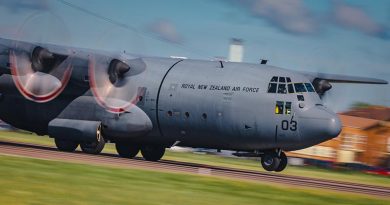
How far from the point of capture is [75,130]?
31016 mm

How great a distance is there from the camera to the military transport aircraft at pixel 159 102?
92.6ft

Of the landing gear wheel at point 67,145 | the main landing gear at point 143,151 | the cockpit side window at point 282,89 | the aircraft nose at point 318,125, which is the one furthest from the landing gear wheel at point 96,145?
Result: the aircraft nose at point 318,125

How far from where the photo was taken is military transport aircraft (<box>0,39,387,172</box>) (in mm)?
28219

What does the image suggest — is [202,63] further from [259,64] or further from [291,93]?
[291,93]

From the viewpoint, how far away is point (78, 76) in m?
31.7

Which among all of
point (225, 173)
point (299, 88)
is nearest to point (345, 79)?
point (299, 88)

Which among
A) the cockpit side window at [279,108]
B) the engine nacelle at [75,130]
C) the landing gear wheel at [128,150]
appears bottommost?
the landing gear wheel at [128,150]

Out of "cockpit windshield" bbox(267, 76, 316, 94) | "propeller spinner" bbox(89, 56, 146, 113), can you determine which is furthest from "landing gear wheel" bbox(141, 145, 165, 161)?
"cockpit windshield" bbox(267, 76, 316, 94)

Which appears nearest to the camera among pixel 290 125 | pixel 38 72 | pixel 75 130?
pixel 290 125

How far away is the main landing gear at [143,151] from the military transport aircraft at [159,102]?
0.05m

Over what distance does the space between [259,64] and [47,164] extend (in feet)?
40.2

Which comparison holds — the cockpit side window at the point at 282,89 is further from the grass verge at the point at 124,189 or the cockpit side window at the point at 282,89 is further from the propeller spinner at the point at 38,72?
the propeller spinner at the point at 38,72

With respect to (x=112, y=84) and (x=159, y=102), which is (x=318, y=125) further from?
(x=112, y=84)

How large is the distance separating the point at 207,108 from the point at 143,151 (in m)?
5.64
